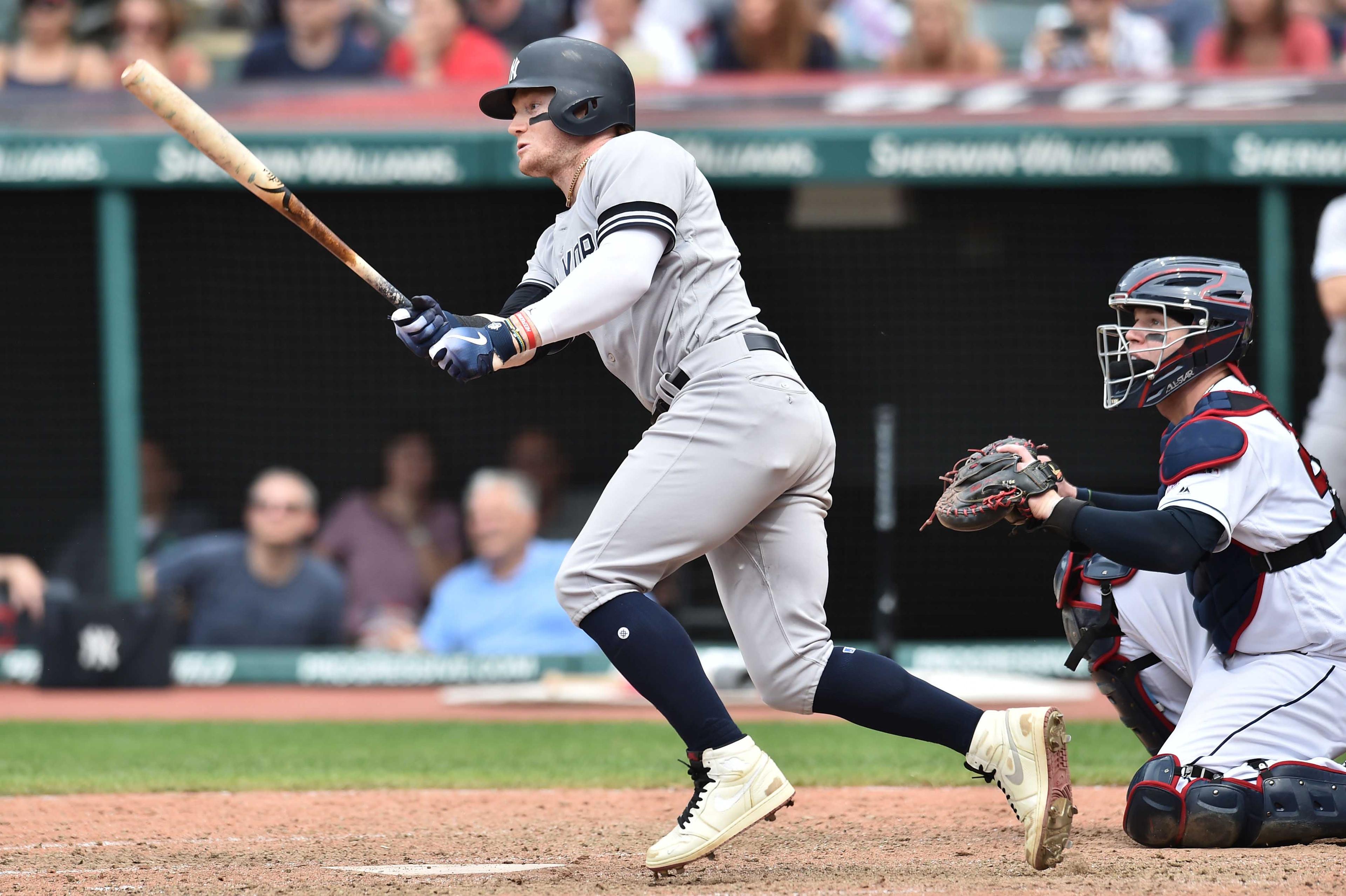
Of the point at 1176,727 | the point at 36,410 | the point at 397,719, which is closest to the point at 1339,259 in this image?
the point at 1176,727

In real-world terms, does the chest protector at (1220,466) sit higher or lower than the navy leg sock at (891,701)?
higher

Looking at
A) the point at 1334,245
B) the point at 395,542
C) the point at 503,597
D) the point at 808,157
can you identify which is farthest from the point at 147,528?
the point at 1334,245

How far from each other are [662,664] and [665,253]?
2.69 feet

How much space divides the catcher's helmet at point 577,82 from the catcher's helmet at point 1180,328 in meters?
1.17

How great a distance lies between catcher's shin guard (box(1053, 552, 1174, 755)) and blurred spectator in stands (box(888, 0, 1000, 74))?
4452 mm

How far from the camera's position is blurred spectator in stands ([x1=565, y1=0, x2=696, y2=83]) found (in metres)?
8.04

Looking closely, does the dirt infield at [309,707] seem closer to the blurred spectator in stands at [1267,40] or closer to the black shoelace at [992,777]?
the black shoelace at [992,777]

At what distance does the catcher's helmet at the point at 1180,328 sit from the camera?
3.51 meters

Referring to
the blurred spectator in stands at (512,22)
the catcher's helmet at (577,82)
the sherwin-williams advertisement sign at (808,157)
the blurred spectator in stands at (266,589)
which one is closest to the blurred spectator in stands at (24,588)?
the blurred spectator in stands at (266,589)

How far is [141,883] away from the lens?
3217 mm

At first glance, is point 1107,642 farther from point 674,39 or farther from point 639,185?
point 674,39

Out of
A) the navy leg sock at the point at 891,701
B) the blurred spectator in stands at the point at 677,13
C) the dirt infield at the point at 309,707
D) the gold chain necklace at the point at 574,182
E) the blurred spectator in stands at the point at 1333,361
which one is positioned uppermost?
the blurred spectator in stands at the point at 677,13

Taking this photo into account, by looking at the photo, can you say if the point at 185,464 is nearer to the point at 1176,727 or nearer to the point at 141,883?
the point at 141,883

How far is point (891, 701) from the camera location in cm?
321
